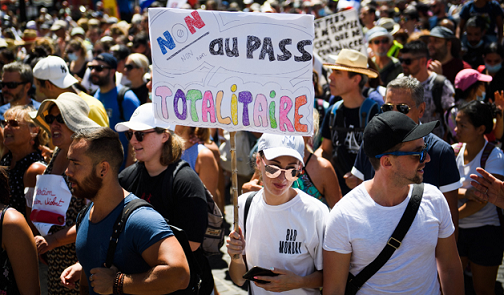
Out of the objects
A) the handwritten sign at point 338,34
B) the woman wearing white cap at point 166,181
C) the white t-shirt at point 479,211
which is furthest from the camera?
the handwritten sign at point 338,34

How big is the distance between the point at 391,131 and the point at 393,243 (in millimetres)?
608

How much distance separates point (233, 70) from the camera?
2.90m

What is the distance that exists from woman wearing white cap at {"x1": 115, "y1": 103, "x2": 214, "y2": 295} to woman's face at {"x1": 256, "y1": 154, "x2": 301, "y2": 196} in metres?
0.62

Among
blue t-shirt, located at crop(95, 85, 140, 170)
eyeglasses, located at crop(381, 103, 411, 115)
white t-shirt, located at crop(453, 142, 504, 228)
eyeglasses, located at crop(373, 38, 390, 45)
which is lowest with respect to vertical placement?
white t-shirt, located at crop(453, 142, 504, 228)

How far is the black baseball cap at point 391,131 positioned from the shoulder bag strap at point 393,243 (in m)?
0.32

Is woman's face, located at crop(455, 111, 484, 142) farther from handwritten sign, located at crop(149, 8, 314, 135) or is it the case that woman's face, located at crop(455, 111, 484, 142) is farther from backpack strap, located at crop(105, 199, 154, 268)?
backpack strap, located at crop(105, 199, 154, 268)

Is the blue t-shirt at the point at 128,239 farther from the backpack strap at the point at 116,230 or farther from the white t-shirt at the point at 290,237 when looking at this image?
the white t-shirt at the point at 290,237

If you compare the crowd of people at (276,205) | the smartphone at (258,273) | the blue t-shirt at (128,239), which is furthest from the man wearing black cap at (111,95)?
the smartphone at (258,273)

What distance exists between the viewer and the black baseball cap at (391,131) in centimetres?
261

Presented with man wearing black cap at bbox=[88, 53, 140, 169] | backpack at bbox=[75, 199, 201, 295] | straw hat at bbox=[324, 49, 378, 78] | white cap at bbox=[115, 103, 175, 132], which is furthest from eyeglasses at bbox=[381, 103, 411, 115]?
man wearing black cap at bbox=[88, 53, 140, 169]

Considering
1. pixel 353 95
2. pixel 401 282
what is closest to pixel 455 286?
pixel 401 282

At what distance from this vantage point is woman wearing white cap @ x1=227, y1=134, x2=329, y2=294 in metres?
2.72

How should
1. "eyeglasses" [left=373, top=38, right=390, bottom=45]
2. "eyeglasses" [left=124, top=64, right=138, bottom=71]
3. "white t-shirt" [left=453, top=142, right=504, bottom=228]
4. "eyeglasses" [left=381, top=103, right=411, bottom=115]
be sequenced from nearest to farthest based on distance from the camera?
"eyeglasses" [left=381, top=103, right=411, bottom=115]
"white t-shirt" [left=453, top=142, right=504, bottom=228]
"eyeglasses" [left=124, top=64, right=138, bottom=71]
"eyeglasses" [left=373, top=38, right=390, bottom=45]

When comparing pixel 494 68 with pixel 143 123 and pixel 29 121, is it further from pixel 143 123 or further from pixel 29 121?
pixel 29 121
